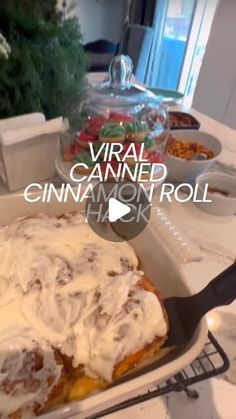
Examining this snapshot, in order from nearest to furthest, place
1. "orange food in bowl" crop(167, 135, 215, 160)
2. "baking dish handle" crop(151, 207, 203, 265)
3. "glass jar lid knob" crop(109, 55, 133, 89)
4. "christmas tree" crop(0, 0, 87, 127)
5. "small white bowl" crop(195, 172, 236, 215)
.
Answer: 1. "baking dish handle" crop(151, 207, 203, 265)
2. "christmas tree" crop(0, 0, 87, 127)
3. "small white bowl" crop(195, 172, 236, 215)
4. "orange food in bowl" crop(167, 135, 215, 160)
5. "glass jar lid knob" crop(109, 55, 133, 89)

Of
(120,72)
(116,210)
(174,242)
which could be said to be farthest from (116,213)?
(120,72)

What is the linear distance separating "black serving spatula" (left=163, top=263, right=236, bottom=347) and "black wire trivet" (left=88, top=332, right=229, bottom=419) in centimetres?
5

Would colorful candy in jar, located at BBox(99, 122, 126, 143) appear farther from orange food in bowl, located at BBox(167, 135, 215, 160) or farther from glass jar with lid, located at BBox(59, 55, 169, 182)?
orange food in bowl, located at BBox(167, 135, 215, 160)

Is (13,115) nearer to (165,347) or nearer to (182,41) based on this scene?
(165,347)

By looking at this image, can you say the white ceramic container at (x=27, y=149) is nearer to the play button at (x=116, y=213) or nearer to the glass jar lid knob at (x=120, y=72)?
the play button at (x=116, y=213)

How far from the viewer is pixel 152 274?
490mm

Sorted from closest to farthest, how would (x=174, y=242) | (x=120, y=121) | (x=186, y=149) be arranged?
Answer: 1. (x=174, y=242)
2. (x=120, y=121)
3. (x=186, y=149)

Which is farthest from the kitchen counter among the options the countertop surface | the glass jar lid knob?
the glass jar lid knob

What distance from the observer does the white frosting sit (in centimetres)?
35

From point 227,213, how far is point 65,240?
1.29ft

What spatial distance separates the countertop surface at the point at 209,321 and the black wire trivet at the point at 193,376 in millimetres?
17

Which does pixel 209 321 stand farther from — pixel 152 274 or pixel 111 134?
pixel 111 134

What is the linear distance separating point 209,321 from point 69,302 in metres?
0.23

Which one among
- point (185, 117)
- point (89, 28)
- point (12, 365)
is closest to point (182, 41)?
point (89, 28)
